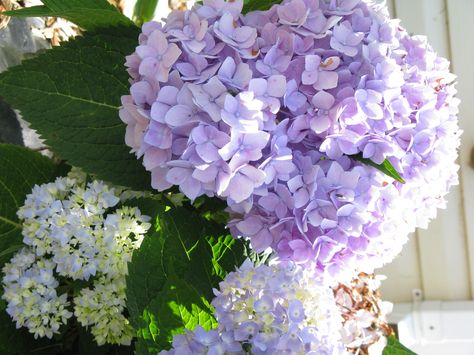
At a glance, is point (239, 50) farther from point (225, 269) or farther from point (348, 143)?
point (225, 269)

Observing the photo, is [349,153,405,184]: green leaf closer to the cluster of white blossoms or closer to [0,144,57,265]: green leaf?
the cluster of white blossoms

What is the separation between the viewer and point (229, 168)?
0.45 m

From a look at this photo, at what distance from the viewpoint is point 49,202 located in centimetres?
56

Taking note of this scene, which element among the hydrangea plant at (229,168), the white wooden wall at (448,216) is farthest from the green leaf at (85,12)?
the white wooden wall at (448,216)

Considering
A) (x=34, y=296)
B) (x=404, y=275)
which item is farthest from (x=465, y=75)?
(x=34, y=296)

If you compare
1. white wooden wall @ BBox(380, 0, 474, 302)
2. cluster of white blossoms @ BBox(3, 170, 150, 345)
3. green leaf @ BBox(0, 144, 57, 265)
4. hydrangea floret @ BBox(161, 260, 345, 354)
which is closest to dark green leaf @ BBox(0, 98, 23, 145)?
green leaf @ BBox(0, 144, 57, 265)

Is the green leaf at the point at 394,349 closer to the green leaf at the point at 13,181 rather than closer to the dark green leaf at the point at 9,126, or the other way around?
the green leaf at the point at 13,181

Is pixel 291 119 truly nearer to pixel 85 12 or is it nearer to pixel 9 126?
pixel 85 12

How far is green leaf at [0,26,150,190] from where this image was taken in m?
0.60

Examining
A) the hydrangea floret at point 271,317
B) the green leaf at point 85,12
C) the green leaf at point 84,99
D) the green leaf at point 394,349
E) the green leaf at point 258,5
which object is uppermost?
the green leaf at point 85,12

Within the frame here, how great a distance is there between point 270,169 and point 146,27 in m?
0.15

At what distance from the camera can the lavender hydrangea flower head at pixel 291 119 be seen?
45cm

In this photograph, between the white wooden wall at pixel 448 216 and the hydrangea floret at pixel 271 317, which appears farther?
the white wooden wall at pixel 448 216

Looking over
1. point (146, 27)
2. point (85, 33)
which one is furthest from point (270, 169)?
point (85, 33)
